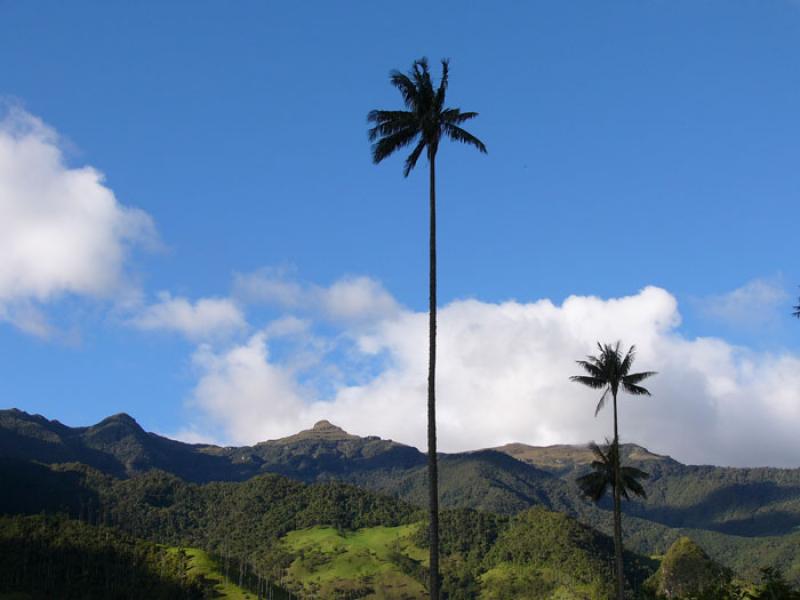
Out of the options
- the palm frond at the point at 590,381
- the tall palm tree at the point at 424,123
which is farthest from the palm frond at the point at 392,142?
the palm frond at the point at 590,381

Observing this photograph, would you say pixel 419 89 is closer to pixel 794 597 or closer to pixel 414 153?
pixel 414 153

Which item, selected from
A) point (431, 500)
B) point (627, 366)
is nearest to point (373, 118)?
point (431, 500)

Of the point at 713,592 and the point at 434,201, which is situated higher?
the point at 434,201

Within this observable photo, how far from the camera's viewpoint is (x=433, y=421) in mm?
34781

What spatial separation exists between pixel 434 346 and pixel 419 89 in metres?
11.8

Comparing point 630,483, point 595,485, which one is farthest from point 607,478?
point 630,483

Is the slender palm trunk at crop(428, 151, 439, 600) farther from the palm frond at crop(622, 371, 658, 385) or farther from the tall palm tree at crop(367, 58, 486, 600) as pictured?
the palm frond at crop(622, 371, 658, 385)

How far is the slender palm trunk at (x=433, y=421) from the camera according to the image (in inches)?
1247

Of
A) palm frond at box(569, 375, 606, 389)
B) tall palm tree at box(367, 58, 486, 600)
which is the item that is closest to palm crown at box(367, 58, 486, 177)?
tall palm tree at box(367, 58, 486, 600)

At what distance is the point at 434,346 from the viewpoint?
35.7 m

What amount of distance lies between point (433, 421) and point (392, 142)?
13.0m

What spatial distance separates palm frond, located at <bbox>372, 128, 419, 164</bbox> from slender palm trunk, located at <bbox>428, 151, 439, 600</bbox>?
50.5 inches

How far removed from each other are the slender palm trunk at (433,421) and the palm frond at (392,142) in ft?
4.21

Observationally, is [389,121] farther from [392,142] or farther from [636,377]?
[636,377]
